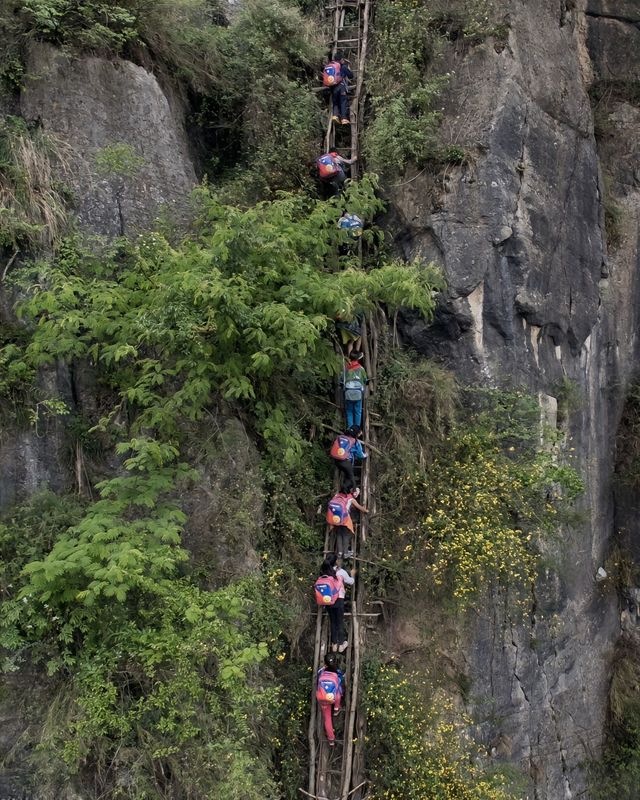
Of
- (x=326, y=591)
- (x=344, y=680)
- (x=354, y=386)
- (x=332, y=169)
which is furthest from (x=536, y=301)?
(x=344, y=680)

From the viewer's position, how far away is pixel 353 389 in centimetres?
782

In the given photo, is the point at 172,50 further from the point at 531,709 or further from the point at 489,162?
the point at 531,709

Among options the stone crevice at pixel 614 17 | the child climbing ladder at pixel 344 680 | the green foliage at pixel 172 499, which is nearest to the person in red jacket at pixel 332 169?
the green foliage at pixel 172 499

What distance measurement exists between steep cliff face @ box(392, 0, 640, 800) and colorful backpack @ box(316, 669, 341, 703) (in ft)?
6.32

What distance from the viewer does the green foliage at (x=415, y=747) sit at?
21.2ft

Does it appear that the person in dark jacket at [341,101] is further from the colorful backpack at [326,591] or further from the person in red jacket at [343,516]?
the colorful backpack at [326,591]

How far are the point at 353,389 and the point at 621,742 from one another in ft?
23.5

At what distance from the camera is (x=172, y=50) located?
836 centimetres

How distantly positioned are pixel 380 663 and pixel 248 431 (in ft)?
10.4

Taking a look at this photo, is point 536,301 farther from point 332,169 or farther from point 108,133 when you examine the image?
point 108,133

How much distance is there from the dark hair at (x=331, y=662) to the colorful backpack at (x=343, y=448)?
7.60 ft

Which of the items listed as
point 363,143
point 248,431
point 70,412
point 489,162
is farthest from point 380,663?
point 363,143

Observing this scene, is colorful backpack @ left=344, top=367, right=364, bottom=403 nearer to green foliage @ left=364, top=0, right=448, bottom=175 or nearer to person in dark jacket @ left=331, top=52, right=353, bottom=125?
green foliage @ left=364, top=0, right=448, bottom=175

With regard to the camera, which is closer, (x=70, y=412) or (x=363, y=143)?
(x=70, y=412)
